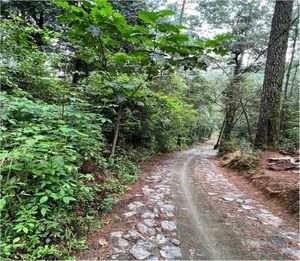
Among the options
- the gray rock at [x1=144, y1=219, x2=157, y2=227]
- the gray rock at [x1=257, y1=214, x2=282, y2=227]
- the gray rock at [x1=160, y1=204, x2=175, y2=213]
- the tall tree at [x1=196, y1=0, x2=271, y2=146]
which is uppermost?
the tall tree at [x1=196, y1=0, x2=271, y2=146]

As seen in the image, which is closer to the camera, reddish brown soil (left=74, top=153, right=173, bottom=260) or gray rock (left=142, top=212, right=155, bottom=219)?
reddish brown soil (left=74, top=153, right=173, bottom=260)

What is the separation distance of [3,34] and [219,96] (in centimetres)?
1325

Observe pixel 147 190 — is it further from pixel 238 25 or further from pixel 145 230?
pixel 238 25

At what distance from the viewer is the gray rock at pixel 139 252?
2.43 m

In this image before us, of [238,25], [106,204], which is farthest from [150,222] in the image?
[238,25]

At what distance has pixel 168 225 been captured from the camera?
125 inches

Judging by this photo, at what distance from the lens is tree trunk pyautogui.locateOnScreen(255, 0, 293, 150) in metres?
7.07

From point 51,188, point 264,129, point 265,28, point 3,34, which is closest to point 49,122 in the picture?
point 51,188

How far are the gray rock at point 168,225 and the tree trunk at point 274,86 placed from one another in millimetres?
5185

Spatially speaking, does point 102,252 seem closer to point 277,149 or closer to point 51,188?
point 51,188

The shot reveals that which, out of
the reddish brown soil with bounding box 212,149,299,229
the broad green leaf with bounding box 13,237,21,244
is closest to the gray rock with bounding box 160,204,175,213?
the reddish brown soil with bounding box 212,149,299,229

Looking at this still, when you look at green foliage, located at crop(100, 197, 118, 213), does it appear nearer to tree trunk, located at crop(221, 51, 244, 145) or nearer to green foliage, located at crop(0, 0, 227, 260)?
green foliage, located at crop(0, 0, 227, 260)

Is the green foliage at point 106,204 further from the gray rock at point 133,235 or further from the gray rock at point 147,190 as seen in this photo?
the gray rock at point 147,190

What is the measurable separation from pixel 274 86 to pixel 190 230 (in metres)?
5.93
